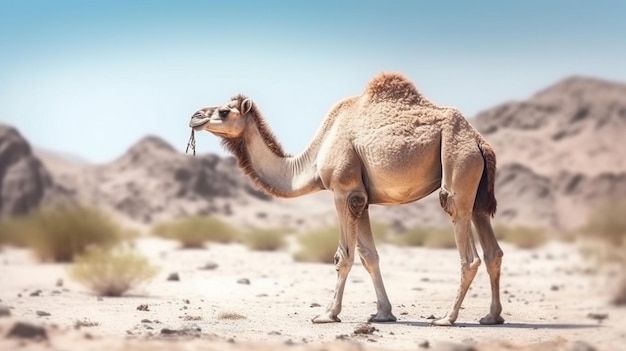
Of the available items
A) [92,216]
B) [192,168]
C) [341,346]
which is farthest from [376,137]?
[192,168]

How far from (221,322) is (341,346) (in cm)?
358

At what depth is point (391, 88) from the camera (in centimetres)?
1187

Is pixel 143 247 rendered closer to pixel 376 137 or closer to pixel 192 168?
pixel 376 137

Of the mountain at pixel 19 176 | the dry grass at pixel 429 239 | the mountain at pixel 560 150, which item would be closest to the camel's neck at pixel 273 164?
the dry grass at pixel 429 239

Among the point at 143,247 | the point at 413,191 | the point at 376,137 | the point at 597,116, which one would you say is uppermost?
the point at 597,116

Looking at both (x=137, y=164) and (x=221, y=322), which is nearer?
(x=221, y=322)

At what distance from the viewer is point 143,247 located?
35.7 m

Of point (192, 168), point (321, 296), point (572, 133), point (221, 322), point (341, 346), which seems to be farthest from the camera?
point (572, 133)

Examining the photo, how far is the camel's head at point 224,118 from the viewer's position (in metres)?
12.2

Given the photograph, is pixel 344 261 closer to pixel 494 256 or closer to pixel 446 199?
pixel 446 199

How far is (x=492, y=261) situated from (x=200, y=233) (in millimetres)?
24421

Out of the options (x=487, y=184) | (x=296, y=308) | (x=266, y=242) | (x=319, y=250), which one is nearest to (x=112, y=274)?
(x=296, y=308)

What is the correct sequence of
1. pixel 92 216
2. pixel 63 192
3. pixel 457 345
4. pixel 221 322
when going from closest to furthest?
pixel 457 345 → pixel 221 322 → pixel 92 216 → pixel 63 192

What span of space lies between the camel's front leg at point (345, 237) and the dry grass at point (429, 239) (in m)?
23.7
